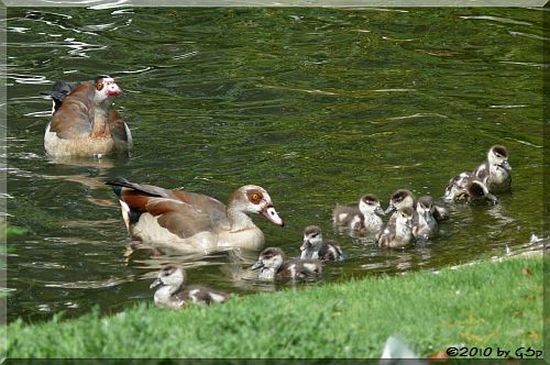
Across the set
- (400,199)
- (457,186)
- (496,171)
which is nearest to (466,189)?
(457,186)

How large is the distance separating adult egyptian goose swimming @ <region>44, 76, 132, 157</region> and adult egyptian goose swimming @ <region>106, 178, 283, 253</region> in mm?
2680

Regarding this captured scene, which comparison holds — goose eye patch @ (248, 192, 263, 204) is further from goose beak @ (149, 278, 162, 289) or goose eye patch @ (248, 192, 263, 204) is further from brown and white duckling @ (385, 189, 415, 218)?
goose beak @ (149, 278, 162, 289)

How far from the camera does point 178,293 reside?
10070 mm

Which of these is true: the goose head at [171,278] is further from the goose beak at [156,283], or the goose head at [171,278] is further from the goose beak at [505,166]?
the goose beak at [505,166]

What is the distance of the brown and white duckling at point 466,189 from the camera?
512 inches

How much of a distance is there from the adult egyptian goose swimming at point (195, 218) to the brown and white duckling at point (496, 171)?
234cm

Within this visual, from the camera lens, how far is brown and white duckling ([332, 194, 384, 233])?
483 inches

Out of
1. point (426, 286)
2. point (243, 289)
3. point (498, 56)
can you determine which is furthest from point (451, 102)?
point (426, 286)

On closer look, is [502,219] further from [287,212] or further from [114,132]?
[114,132]

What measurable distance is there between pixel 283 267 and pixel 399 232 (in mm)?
1349

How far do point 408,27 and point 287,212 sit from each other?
22.5 ft

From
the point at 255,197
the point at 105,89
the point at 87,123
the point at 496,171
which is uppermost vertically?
the point at 105,89

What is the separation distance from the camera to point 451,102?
1589 centimetres

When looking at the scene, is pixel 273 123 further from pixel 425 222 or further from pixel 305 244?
pixel 305 244
